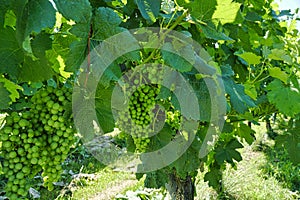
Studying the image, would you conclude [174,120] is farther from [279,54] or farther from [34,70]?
[34,70]

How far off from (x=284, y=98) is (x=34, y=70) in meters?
1.30

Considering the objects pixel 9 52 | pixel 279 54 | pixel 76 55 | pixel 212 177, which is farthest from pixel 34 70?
pixel 212 177

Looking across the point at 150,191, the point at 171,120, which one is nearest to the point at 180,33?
the point at 171,120

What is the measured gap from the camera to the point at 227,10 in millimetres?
947

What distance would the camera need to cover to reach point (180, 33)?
103 centimetres

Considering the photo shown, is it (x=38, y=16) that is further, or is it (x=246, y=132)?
(x=246, y=132)

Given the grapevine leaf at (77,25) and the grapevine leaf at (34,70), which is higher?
the grapevine leaf at (77,25)

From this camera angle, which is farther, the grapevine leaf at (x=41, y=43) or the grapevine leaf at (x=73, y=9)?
the grapevine leaf at (x=41, y=43)

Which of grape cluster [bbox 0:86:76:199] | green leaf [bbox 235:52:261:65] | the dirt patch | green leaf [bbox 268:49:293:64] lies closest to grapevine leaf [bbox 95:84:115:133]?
grape cluster [bbox 0:86:76:199]

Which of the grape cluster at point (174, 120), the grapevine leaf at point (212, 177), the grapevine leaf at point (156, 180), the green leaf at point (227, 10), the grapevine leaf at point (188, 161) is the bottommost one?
the grapevine leaf at point (212, 177)

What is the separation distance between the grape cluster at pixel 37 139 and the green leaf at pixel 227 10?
0.46 meters

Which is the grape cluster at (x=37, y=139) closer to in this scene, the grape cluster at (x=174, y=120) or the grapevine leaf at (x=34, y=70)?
the grapevine leaf at (x=34, y=70)

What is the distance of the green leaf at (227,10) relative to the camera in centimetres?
94

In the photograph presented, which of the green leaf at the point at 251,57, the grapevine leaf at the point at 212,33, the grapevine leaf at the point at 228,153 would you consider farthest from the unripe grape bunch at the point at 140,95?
the grapevine leaf at the point at 228,153
